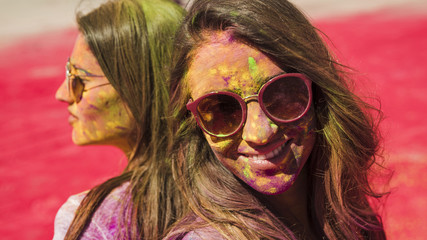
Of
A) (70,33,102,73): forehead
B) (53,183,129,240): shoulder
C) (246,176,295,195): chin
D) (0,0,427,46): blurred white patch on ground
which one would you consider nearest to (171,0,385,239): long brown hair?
(246,176,295,195): chin

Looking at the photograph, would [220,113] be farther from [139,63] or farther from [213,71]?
[139,63]

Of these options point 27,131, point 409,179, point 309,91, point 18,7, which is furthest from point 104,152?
point 18,7

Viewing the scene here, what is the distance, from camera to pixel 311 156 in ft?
5.53

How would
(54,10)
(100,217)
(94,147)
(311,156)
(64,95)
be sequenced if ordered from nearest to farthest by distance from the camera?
(311,156), (100,217), (64,95), (94,147), (54,10)

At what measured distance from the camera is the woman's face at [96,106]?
6.91 feet

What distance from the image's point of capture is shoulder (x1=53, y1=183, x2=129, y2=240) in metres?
1.78

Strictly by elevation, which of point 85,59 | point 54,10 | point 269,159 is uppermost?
point 54,10

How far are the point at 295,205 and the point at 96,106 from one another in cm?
98

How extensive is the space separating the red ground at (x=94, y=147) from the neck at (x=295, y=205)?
45cm

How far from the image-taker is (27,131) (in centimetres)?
478

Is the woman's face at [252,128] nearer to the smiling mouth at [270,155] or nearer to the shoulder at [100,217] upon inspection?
the smiling mouth at [270,155]

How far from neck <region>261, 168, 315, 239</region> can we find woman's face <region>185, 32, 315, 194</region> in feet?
0.67

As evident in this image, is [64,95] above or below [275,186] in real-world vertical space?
above

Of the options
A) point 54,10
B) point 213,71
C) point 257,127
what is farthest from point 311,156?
point 54,10
